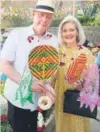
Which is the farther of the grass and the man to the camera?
the grass

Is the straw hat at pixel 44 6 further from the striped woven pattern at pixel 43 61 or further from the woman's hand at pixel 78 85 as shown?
the woman's hand at pixel 78 85

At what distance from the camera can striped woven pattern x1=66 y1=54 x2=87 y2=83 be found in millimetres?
2324

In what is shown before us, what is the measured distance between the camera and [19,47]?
2264 millimetres

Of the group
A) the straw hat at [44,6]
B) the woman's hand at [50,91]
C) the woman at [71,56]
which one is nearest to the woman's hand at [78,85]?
the woman at [71,56]

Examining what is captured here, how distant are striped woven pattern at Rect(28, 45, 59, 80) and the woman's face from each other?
9 cm

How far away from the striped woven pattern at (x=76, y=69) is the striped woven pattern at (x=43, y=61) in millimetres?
91

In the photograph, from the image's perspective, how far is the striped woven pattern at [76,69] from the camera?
232cm

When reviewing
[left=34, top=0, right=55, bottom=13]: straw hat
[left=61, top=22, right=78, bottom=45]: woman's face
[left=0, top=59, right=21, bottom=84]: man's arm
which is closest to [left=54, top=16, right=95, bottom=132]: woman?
[left=61, top=22, right=78, bottom=45]: woman's face

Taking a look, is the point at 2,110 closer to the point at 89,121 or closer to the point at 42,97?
the point at 42,97

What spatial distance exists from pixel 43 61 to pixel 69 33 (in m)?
0.21

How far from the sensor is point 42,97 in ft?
7.60

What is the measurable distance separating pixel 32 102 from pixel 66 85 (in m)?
0.22

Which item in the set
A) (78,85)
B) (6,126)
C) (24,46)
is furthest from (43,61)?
(6,126)

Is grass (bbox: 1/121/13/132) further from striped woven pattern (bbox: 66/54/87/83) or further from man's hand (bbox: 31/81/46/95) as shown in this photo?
striped woven pattern (bbox: 66/54/87/83)
